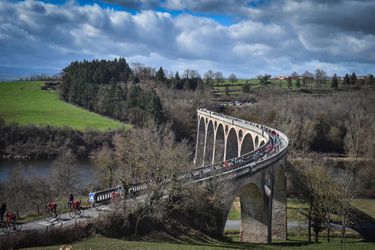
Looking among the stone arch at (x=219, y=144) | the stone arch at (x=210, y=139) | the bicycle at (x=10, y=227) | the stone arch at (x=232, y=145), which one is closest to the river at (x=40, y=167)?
the stone arch at (x=219, y=144)

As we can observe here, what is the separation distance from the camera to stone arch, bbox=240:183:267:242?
39.3m

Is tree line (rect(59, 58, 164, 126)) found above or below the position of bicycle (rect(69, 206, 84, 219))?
above

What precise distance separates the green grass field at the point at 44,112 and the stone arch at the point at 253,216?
58.0 metres

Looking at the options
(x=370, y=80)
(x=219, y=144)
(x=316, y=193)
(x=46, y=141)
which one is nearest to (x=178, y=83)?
(x=46, y=141)

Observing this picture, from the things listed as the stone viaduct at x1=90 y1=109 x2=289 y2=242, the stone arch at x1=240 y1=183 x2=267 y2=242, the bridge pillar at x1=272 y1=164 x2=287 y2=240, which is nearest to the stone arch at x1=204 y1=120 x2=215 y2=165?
the stone viaduct at x1=90 y1=109 x2=289 y2=242

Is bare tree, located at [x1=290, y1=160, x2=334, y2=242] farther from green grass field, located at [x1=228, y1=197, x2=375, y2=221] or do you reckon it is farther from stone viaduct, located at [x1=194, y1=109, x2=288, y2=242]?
green grass field, located at [x1=228, y1=197, x2=375, y2=221]

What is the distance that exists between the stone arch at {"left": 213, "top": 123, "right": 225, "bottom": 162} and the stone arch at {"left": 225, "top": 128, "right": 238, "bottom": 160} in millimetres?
3879

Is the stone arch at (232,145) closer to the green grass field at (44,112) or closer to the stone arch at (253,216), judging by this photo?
the stone arch at (253,216)

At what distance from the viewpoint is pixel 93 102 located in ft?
365

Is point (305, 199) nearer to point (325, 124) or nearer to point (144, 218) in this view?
point (144, 218)

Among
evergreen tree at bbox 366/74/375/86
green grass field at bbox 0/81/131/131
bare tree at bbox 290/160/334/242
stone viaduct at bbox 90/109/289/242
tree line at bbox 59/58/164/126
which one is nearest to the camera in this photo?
stone viaduct at bbox 90/109/289/242

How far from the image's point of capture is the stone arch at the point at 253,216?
39281 millimetres

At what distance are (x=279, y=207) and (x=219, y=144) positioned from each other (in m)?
34.1

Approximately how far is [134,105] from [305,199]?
6593cm
